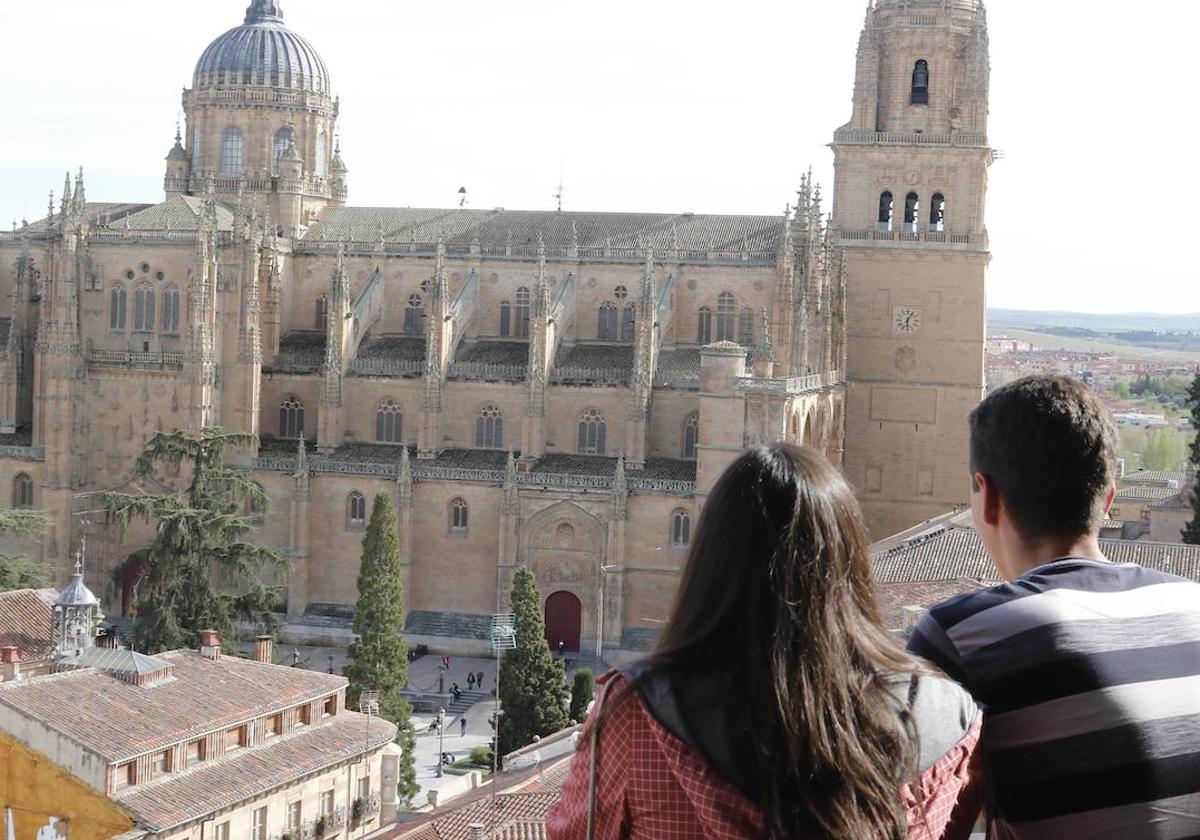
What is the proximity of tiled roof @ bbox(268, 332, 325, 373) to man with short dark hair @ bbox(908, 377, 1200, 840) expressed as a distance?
55.9 meters

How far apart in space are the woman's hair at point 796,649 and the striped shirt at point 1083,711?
50cm

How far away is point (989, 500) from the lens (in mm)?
5668

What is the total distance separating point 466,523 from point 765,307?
43.4 ft

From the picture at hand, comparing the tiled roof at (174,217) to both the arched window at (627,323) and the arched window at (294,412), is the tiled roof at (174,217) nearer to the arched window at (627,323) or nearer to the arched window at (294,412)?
the arched window at (294,412)

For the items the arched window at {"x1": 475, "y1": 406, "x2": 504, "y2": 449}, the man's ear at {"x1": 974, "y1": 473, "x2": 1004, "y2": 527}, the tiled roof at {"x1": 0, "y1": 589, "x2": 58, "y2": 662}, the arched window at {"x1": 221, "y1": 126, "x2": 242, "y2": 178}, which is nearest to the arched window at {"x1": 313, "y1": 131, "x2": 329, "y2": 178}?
the arched window at {"x1": 221, "y1": 126, "x2": 242, "y2": 178}

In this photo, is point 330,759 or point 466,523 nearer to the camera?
point 330,759

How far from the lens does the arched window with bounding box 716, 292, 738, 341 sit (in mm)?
59094

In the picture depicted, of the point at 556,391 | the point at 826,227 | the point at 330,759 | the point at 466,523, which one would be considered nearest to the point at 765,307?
the point at 826,227

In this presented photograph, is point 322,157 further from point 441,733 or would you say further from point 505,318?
point 441,733

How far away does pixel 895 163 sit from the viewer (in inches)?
2424

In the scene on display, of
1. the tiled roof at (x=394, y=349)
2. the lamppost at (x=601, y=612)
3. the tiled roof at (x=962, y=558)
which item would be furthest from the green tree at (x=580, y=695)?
the tiled roof at (x=394, y=349)

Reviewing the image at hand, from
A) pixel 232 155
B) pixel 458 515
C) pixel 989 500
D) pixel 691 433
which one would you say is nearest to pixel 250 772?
pixel 458 515

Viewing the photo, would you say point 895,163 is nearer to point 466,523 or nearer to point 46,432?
point 466,523

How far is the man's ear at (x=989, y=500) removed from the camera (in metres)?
5.62
